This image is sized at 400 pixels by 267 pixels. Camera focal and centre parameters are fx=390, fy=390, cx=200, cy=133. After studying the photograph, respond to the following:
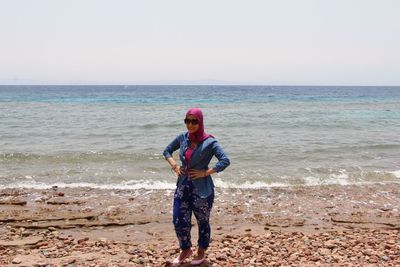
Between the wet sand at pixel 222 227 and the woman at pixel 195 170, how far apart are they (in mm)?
829

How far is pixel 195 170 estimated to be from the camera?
489 centimetres

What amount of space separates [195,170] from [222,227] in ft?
10.3

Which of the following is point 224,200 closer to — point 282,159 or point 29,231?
point 29,231

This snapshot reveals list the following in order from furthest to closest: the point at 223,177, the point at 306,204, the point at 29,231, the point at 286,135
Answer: the point at 286,135 → the point at 223,177 → the point at 306,204 → the point at 29,231

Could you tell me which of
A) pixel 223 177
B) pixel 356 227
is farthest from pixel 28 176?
pixel 356 227

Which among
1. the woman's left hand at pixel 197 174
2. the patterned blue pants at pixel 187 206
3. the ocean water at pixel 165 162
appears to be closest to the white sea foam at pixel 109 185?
the ocean water at pixel 165 162

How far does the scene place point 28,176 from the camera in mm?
11812

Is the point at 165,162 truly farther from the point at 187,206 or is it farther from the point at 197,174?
the point at 197,174

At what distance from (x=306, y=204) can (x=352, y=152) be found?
302 inches

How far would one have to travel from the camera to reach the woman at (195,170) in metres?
4.86

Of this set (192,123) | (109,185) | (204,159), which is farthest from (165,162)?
(192,123)

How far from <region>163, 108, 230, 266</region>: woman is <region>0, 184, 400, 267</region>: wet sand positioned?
829mm

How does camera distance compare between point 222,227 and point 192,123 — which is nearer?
point 192,123

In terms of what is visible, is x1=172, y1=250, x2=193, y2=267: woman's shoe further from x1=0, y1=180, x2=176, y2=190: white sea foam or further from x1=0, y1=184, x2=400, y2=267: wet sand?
x1=0, y1=180, x2=176, y2=190: white sea foam
